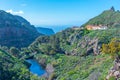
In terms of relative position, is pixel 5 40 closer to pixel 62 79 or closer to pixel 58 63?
pixel 58 63

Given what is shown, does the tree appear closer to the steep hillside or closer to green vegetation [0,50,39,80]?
the steep hillside

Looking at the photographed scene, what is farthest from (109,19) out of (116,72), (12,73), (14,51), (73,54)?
(116,72)

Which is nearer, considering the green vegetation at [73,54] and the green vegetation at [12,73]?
the green vegetation at [73,54]

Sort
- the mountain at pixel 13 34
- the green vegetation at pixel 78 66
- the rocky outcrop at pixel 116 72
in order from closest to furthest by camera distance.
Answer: the rocky outcrop at pixel 116 72 < the green vegetation at pixel 78 66 < the mountain at pixel 13 34

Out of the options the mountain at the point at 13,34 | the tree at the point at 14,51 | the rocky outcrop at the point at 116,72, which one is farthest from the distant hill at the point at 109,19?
the rocky outcrop at the point at 116,72

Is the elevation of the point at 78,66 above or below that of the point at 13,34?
below

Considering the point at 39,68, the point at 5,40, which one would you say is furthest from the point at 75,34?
the point at 5,40

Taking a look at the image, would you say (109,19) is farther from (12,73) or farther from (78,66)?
(12,73)

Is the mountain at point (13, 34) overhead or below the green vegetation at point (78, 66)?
overhead

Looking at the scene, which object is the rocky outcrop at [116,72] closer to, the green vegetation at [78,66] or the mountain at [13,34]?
the green vegetation at [78,66]

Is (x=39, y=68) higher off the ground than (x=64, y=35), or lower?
lower

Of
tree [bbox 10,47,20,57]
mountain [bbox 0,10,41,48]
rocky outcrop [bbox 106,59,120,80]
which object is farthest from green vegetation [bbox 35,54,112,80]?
mountain [bbox 0,10,41,48]
